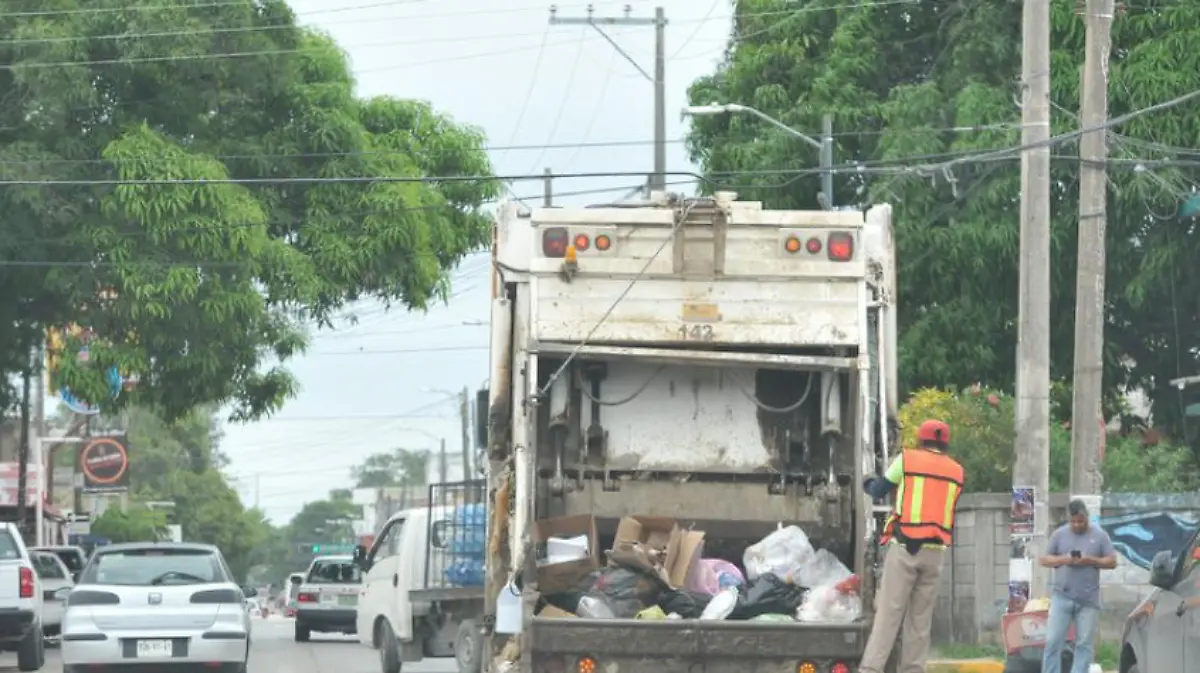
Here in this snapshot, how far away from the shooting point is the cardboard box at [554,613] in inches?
460

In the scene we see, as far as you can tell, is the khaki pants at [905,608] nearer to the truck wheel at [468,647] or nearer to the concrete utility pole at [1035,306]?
the truck wheel at [468,647]

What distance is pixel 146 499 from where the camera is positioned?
317 ft

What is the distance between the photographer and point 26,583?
71.4 feet

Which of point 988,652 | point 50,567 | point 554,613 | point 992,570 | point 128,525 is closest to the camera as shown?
point 554,613

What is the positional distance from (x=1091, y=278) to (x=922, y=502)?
290 inches

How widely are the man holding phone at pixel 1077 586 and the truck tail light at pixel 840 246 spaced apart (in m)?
3.54

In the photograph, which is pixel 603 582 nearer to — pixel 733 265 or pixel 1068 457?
pixel 733 265

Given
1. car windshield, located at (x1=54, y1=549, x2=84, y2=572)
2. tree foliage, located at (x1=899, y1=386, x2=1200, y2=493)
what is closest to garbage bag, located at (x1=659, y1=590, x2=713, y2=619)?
tree foliage, located at (x1=899, y1=386, x2=1200, y2=493)

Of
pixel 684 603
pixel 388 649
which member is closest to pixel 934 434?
pixel 684 603

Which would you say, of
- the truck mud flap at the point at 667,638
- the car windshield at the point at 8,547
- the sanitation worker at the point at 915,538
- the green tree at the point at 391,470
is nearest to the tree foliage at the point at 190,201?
Answer: the car windshield at the point at 8,547

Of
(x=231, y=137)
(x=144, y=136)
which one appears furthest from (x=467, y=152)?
(x=144, y=136)

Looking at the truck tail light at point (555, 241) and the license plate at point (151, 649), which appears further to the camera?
the license plate at point (151, 649)

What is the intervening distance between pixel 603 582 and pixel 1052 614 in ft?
14.5

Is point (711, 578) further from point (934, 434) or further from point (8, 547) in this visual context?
point (8, 547)
